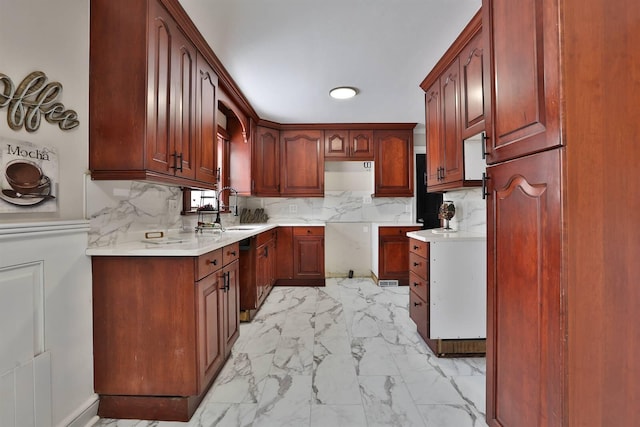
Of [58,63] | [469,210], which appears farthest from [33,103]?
[469,210]

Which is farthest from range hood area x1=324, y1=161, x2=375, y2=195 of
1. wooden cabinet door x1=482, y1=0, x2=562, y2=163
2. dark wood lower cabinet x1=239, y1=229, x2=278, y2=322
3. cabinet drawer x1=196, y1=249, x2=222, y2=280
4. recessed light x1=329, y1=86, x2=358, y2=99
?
wooden cabinet door x1=482, y1=0, x2=562, y2=163

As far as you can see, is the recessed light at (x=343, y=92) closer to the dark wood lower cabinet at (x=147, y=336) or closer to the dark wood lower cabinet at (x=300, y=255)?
the dark wood lower cabinet at (x=300, y=255)

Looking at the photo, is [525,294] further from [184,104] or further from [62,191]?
[184,104]

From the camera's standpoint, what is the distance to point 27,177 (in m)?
1.18

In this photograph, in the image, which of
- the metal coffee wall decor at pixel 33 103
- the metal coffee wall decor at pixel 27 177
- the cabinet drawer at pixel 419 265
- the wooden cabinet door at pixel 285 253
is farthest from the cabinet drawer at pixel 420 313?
the metal coffee wall decor at pixel 33 103

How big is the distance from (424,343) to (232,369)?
4.86 feet

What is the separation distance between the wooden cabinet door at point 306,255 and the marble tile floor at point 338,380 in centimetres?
115

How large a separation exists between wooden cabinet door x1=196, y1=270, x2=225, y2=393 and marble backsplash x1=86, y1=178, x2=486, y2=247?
0.62 m

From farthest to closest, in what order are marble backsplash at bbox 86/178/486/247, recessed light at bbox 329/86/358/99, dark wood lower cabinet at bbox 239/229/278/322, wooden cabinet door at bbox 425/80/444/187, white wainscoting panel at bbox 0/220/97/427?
recessed light at bbox 329/86/358/99, dark wood lower cabinet at bbox 239/229/278/322, wooden cabinet door at bbox 425/80/444/187, marble backsplash at bbox 86/178/486/247, white wainscoting panel at bbox 0/220/97/427

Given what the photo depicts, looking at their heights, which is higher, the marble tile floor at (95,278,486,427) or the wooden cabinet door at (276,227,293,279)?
the wooden cabinet door at (276,227,293,279)

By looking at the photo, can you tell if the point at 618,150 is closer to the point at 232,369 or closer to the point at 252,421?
the point at 252,421

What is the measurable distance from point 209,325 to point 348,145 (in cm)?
330

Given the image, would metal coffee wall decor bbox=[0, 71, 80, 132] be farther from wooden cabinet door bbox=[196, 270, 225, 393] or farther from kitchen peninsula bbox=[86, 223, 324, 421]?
wooden cabinet door bbox=[196, 270, 225, 393]

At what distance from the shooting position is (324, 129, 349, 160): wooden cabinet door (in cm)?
426
